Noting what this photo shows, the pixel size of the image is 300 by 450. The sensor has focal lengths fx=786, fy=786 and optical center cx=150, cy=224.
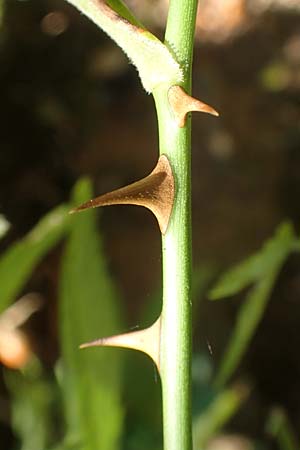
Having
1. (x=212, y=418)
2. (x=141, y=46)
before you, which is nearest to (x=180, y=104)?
(x=141, y=46)

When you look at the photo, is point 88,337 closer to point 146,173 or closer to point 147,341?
point 147,341

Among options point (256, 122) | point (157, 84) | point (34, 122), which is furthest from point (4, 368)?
point (157, 84)

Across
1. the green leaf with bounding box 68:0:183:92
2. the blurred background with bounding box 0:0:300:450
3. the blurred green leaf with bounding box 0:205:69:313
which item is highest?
the green leaf with bounding box 68:0:183:92

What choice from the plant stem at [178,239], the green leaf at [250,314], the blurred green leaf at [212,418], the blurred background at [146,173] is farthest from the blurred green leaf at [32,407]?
the plant stem at [178,239]

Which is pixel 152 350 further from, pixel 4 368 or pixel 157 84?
pixel 4 368

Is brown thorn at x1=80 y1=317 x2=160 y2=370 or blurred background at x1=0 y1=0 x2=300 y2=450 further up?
brown thorn at x1=80 y1=317 x2=160 y2=370

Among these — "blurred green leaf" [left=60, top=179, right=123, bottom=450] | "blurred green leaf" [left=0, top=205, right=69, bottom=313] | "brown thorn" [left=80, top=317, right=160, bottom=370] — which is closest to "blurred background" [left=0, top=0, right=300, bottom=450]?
"blurred green leaf" [left=60, top=179, right=123, bottom=450]

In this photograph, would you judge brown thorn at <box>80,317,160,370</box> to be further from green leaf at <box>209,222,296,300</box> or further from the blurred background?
the blurred background
